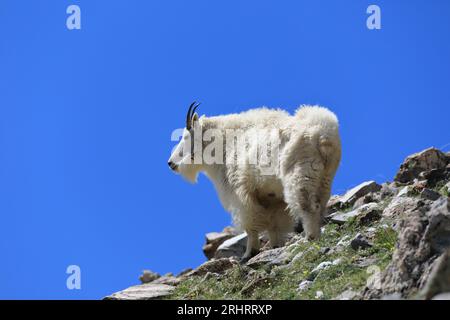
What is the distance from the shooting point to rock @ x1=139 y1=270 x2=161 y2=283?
1811cm

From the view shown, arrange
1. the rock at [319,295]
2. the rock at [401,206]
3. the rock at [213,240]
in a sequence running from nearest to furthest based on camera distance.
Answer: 1. the rock at [319,295]
2. the rock at [401,206]
3. the rock at [213,240]

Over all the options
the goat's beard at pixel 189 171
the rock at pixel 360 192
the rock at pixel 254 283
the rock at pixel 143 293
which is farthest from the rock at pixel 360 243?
the goat's beard at pixel 189 171

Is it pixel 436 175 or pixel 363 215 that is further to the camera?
pixel 436 175

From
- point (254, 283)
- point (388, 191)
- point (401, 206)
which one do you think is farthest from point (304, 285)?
point (388, 191)

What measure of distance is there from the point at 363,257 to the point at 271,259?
2.27 meters

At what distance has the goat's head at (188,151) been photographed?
13.7 metres

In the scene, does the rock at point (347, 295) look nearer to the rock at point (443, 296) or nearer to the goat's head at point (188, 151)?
the rock at point (443, 296)

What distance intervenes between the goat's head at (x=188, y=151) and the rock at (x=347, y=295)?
6631 millimetres

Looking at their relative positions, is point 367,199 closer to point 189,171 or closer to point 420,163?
point 420,163

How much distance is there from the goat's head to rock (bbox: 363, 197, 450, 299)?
707 centimetres

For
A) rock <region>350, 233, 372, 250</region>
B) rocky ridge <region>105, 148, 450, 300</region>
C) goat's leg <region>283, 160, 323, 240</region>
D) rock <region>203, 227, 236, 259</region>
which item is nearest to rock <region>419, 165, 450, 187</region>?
rocky ridge <region>105, 148, 450, 300</region>

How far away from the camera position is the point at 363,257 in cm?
880
